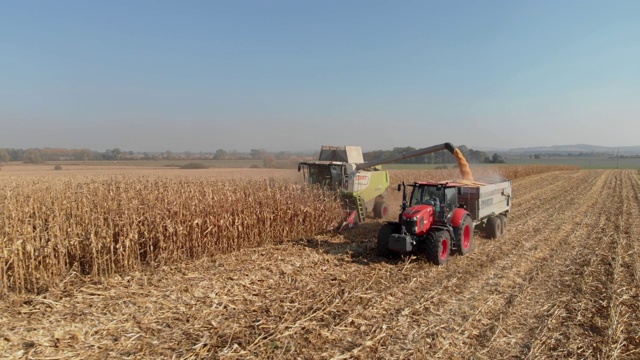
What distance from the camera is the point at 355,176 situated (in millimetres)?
13031

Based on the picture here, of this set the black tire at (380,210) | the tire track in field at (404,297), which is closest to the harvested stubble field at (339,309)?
the tire track in field at (404,297)

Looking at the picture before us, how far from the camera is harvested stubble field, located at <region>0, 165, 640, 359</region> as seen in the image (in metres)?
4.41

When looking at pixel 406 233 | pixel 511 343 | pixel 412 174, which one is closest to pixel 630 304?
pixel 511 343

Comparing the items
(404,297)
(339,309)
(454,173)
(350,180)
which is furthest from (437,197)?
(454,173)

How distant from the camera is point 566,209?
1563 centimetres

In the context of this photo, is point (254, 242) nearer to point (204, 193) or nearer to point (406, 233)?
point (204, 193)

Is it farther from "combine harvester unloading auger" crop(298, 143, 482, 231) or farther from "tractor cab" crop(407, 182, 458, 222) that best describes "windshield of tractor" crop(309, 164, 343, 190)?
"tractor cab" crop(407, 182, 458, 222)

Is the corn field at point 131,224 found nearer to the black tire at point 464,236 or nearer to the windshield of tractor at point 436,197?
the windshield of tractor at point 436,197

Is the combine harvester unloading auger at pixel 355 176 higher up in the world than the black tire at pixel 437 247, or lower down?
higher up

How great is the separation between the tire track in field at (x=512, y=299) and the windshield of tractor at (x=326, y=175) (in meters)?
5.42

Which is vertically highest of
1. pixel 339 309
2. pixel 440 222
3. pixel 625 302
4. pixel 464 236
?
pixel 440 222

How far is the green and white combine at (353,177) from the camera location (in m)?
12.3

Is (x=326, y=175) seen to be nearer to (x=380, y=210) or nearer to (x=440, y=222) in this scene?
(x=380, y=210)

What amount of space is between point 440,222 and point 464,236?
78 cm
